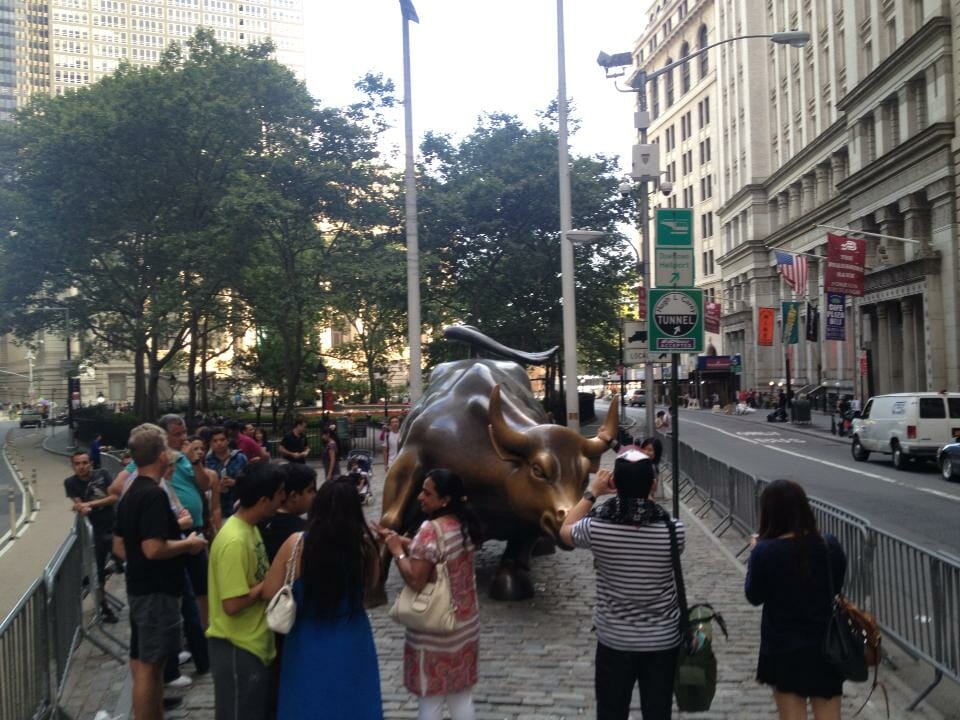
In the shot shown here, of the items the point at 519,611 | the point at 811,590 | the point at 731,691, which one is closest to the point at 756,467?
the point at 519,611

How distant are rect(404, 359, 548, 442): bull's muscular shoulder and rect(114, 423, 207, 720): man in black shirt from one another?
3.57m

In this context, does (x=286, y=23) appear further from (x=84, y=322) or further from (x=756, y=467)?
(x=756, y=467)

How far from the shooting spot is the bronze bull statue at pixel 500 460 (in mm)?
7441

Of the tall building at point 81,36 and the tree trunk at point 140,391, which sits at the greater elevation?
the tall building at point 81,36

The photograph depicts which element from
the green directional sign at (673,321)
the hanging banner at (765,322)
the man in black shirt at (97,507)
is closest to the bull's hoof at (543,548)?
the green directional sign at (673,321)

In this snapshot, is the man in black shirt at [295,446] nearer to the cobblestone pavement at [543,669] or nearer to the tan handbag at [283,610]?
the cobblestone pavement at [543,669]

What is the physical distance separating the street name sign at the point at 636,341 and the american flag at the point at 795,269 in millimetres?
25185

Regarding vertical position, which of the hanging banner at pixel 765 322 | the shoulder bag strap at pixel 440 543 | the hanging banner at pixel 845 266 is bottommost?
the shoulder bag strap at pixel 440 543

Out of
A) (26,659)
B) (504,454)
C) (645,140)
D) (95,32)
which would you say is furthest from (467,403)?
(95,32)

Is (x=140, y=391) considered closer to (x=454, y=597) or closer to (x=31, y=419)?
(x=31, y=419)

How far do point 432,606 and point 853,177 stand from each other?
4285 cm

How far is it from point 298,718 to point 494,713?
2434mm

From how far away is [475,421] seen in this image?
8805mm

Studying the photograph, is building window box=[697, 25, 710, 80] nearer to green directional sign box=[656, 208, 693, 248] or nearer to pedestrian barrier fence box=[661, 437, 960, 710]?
green directional sign box=[656, 208, 693, 248]
